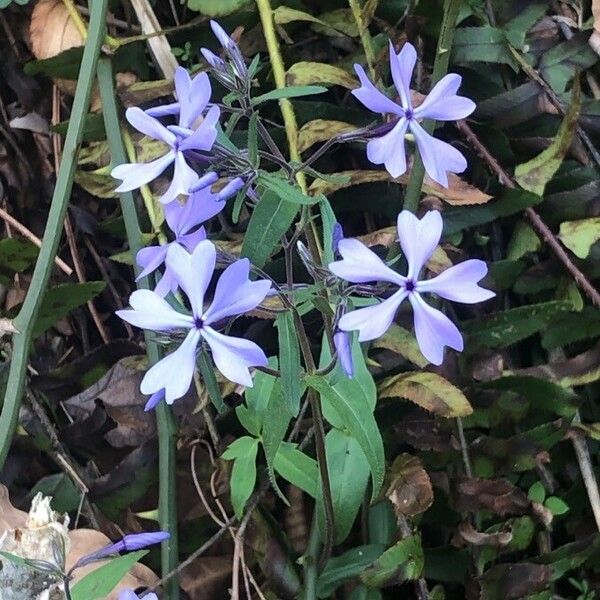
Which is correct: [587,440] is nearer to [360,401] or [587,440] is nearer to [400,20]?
[360,401]

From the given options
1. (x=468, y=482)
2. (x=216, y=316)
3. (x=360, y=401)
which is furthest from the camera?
(x=468, y=482)

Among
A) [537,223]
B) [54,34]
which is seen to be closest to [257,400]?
[537,223]

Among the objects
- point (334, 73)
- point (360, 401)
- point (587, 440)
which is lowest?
point (587, 440)

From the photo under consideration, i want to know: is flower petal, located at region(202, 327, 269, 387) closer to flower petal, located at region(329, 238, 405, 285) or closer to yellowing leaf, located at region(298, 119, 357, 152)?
flower petal, located at region(329, 238, 405, 285)

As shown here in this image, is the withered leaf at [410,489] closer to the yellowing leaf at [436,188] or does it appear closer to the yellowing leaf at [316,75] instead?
the yellowing leaf at [436,188]

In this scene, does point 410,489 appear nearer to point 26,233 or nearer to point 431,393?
point 431,393

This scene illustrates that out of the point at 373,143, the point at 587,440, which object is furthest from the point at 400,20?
the point at 587,440

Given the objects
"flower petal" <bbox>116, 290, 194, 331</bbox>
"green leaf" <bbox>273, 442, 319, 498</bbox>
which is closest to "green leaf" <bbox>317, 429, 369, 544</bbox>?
"green leaf" <bbox>273, 442, 319, 498</bbox>
